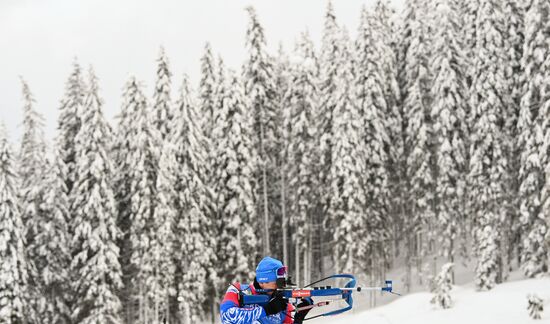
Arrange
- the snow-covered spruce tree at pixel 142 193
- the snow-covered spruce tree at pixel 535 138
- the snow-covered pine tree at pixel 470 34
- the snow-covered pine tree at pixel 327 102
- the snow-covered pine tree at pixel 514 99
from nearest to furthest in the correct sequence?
the snow-covered spruce tree at pixel 535 138, the snow-covered pine tree at pixel 514 99, the snow-covered spruce tree at pixel 142 193, the snow-covered pine tree at pixel 470 34, the snow-covered pine tree at pixel 327 102

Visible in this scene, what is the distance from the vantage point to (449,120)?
3825cm

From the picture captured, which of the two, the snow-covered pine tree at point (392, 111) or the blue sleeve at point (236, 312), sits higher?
the snow-covered pine tree at point (392, 111)

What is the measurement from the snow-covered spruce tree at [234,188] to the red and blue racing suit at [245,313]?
32927 mm

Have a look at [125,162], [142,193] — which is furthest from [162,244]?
[125,162]

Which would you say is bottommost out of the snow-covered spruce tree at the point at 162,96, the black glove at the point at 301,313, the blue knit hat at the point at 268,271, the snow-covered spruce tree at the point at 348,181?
the black glove at the point at 301,313

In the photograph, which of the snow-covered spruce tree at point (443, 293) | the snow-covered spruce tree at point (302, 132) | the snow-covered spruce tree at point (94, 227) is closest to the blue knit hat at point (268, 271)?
the snow-covered spruce tree at point (443, 293)

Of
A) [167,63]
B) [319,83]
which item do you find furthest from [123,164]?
[319,83]

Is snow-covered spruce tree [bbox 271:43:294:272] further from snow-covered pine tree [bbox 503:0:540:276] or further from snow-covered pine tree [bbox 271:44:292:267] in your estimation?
snow-covered pine tree [bbox 503:0:540:276]

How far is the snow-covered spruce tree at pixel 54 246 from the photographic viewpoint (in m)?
35.0

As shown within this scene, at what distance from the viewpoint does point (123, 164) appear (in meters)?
38.8

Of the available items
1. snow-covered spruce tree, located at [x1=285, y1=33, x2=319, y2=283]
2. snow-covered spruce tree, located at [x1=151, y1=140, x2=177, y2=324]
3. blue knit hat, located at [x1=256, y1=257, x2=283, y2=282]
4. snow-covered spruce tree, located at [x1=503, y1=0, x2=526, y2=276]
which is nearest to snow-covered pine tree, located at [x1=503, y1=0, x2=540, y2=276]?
snow-covered spruce tree, located at [x1=503, y1=0, x2=526, y2=276]

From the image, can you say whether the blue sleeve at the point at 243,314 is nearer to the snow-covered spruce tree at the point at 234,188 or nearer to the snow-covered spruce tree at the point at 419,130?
the snow-covered spruce tree at the point at 234,188

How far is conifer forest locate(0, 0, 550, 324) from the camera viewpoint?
34.2 metres

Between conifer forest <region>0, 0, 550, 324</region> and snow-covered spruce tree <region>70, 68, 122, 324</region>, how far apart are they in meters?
0.11
